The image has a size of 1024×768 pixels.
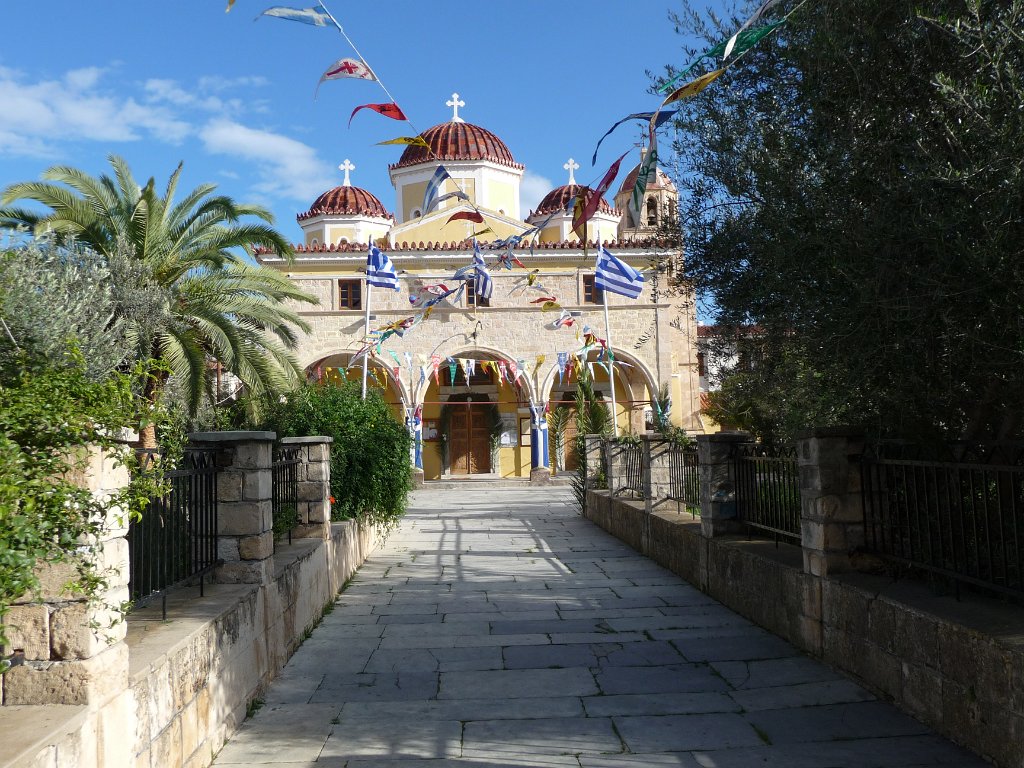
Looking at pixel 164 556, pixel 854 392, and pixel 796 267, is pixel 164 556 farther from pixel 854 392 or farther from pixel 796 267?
pixel 854 392

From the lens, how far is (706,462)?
317 inches

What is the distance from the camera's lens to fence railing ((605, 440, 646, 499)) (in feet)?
42.5

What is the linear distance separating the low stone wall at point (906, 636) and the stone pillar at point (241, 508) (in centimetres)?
338

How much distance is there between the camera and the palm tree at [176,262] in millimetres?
12992

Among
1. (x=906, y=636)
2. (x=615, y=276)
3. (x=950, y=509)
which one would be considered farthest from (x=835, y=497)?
(x=615, y=276)

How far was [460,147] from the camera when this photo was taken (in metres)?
30.6

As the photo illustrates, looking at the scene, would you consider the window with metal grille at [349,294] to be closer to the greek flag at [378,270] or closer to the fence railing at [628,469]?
the greek flag at [378,270]

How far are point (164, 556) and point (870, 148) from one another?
417cm

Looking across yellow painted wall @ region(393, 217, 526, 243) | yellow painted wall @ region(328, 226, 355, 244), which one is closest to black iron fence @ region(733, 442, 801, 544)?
yellow painted wall @ region(393, 217, 526, 243)

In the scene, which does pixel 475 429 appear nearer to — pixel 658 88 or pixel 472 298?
pixel 472 298

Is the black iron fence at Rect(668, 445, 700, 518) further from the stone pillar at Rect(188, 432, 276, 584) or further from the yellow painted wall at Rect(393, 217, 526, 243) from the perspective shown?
the yellow painted wall at Rect(393, 217, 526, 243)

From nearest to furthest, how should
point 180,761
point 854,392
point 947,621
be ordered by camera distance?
point 180,761, point 947,621, point 854,392

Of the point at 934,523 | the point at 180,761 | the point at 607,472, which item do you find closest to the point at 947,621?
the point at 934,523

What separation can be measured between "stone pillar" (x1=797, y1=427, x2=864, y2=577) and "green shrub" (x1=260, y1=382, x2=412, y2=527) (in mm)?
6161
